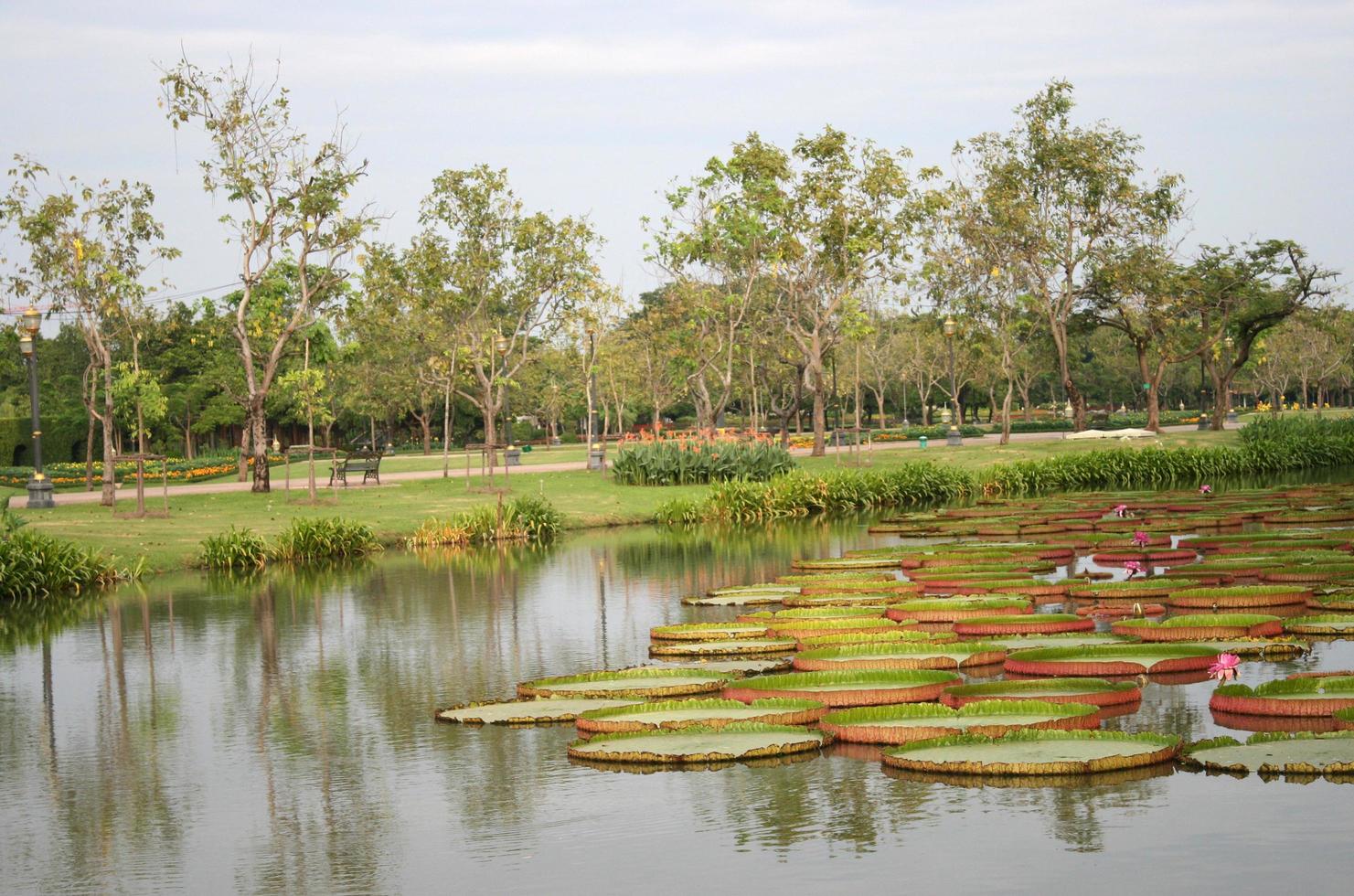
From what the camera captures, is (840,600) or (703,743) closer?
(703,743)

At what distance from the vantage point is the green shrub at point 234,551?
71.4 ft

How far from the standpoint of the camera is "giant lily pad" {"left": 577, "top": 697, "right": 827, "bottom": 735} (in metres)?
8.63

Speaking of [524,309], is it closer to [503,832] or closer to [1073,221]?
[1073,221]

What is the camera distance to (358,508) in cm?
2794

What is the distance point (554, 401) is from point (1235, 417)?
105 ft

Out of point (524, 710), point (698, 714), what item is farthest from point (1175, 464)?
point (698, 714)

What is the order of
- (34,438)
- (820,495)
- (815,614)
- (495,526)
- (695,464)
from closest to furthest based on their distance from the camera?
(815,614)
(495,526)
(34,438)
(820,495)
(695,464)

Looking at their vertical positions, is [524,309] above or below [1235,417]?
above

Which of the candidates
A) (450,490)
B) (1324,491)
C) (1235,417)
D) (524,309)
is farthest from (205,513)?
(1235,417)

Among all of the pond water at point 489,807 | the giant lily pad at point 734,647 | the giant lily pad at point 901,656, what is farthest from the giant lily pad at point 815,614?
the giant lily pad at point 901,656

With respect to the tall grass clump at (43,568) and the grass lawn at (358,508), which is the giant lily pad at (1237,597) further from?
the grass lawn at (358,508)

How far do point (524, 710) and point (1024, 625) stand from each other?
416cm

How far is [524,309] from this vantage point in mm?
42375

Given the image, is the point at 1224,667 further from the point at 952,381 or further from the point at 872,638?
the point at 952,381
